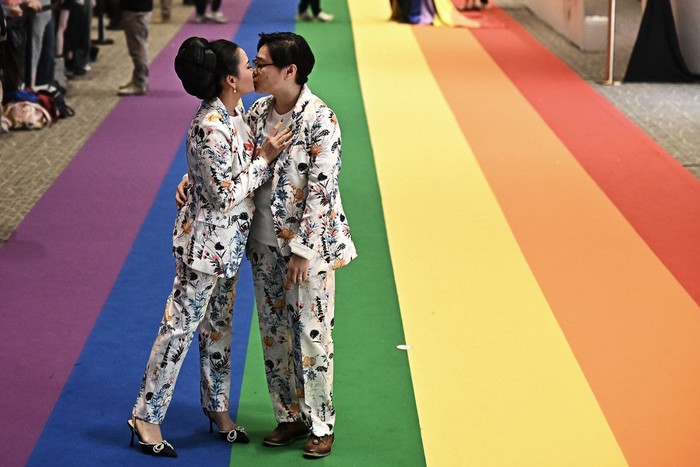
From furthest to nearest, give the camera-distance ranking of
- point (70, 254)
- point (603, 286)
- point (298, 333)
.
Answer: point (70, 254)
point (603, 286)
point (298, 333)

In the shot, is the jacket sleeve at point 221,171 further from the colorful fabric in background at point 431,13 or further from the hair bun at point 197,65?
the colorful fabric in background at point 431,13

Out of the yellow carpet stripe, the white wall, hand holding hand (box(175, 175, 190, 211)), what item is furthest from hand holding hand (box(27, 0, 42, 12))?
the white wall

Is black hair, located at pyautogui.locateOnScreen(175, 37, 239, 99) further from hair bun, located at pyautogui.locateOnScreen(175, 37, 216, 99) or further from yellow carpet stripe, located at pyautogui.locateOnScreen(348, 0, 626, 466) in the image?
yellow carpet stripe, located at pyautogui.locateOnScreen(348, 0, 626, 466)

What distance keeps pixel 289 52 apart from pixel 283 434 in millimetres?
1659

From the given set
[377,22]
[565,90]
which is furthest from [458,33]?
[565,90]

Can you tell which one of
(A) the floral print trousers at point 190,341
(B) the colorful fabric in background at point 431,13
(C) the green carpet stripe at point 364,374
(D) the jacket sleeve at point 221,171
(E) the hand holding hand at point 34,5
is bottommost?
(B) the colorful fabric in background at point 431,13

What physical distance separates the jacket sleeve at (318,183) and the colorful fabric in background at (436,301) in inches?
39.2

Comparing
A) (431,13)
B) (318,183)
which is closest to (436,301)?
(318,183)

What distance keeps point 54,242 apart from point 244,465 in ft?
11.1

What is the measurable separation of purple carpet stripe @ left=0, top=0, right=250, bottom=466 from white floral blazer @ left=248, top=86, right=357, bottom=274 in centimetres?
153

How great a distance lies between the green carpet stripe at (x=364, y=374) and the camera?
197 inches

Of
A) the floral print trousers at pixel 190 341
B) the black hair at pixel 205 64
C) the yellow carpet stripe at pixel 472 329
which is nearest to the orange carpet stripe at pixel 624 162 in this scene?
the yellow carpet stripe at pixel 472 329

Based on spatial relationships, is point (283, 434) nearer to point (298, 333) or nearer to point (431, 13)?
point (298, 333)

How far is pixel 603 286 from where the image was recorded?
7.07 metres
